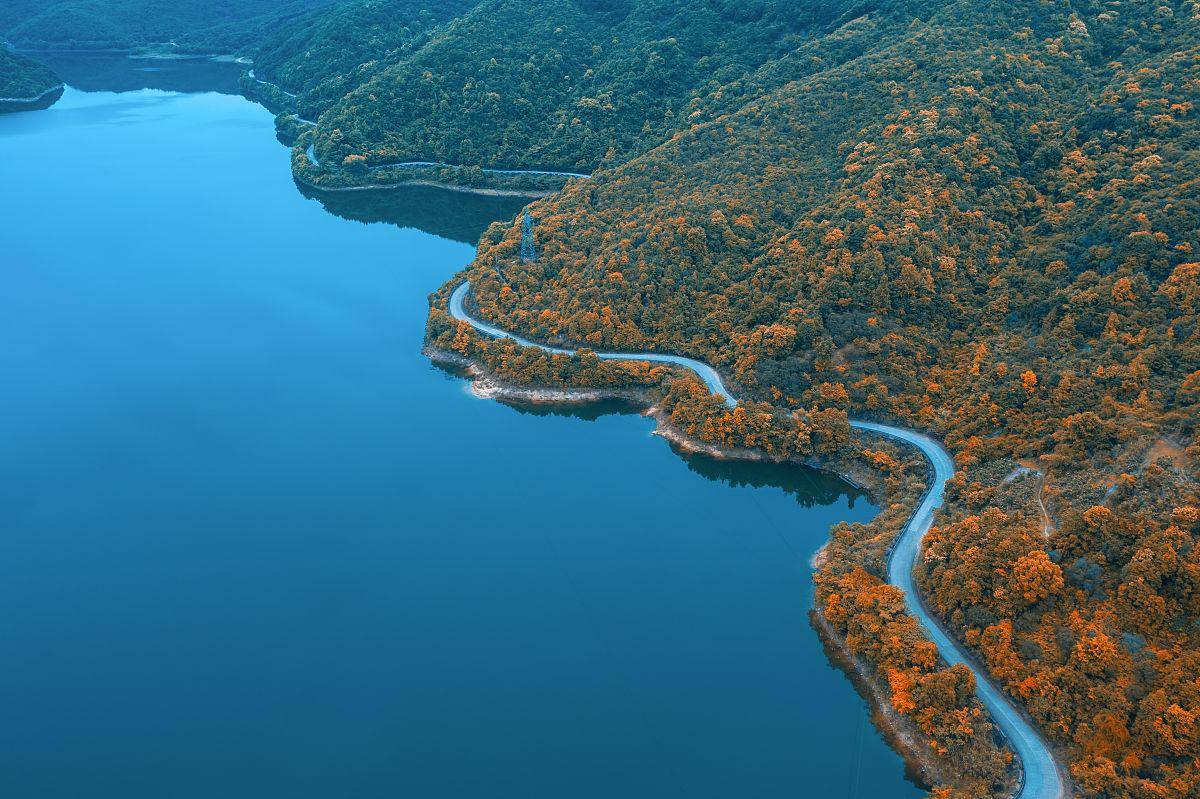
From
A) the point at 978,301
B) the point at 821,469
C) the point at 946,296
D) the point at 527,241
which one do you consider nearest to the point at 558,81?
the point at 527,241

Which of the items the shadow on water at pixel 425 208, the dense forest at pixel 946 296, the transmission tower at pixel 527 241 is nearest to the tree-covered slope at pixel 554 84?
the dense forest at pixel 946 296

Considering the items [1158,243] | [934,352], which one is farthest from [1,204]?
[1158,243]

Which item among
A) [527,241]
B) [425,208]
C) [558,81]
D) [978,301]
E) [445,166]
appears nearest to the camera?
[978,301]

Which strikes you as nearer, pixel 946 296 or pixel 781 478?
pixel 781 478

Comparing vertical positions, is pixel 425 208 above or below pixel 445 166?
below

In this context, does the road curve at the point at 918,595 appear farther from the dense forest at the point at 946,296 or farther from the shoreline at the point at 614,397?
the shoreline at the point at 614,397

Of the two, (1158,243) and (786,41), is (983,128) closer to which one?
(1158,243)

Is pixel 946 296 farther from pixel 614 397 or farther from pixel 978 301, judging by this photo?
pixel 614 397
